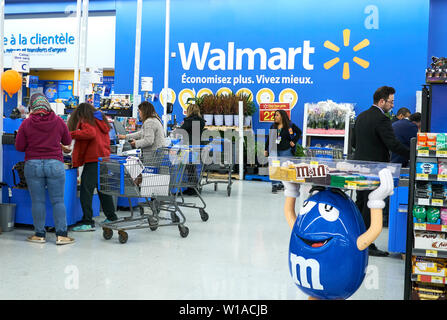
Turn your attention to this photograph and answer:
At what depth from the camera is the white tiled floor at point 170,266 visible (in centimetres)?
390

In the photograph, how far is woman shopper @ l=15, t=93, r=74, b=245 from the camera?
517 cm

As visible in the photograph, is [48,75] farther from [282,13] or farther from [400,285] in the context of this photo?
[400,285]

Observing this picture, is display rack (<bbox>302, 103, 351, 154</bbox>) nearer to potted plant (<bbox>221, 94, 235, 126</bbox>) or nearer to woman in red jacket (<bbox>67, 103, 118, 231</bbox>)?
potted plant (<bbox>221, 94, 235, 126</bbox>)

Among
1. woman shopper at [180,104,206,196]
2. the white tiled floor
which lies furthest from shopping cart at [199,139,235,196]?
the white tiled floor

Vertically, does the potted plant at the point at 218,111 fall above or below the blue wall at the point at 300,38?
below

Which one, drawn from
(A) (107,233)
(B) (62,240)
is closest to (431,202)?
(A) (107,233)

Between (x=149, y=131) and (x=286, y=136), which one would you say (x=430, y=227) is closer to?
(x=149, y=131)

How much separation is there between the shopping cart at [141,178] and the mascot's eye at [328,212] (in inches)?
118

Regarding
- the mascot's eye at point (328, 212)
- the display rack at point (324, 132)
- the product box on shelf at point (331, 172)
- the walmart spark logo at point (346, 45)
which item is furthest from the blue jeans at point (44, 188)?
the walmart spark logo at point (346, 45)

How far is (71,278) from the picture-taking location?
417 centimetres

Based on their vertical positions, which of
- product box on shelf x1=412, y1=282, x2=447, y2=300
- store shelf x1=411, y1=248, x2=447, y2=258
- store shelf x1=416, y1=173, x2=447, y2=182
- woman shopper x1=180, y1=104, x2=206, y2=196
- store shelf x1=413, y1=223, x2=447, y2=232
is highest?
woman shopper x1=180, y1=104, x2=206, y2=196

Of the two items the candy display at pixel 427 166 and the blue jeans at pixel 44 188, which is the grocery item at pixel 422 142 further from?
the blue jeans at pixel 44 188

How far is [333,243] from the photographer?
2.75 metres
